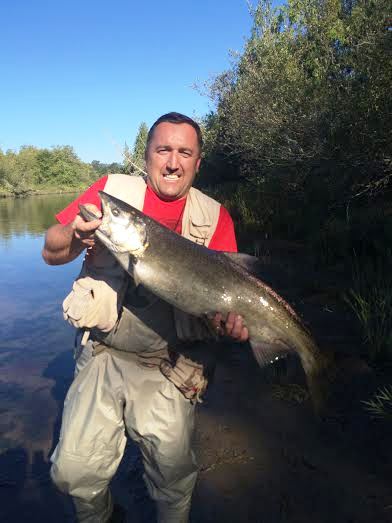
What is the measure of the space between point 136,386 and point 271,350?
3.65 ft

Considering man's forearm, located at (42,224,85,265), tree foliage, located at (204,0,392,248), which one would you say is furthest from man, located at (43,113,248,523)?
tree foliage, located at (204,0,392,248)

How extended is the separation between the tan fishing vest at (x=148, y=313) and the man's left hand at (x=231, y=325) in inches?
5.4

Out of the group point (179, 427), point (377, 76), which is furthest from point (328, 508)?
point (377, 76)

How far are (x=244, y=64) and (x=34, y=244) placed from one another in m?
13.7

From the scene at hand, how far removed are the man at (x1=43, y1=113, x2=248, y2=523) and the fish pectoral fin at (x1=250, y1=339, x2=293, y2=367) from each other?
211 millimetres

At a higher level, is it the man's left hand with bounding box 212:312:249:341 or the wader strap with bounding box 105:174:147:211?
the wader strap with bounding box 105:174:147:211

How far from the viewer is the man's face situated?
10.7ft

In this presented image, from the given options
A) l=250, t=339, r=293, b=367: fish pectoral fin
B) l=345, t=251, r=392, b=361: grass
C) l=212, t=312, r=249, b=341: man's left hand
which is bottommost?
l=345, t=251, r=392, b=361: grass

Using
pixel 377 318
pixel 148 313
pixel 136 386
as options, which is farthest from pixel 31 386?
pixel 377 318

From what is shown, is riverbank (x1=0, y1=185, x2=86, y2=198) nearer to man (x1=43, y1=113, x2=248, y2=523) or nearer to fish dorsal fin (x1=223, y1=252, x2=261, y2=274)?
man (x1=43, y1=113, x2=248, y2=523)

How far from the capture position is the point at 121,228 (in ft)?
9.73

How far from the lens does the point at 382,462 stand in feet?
11.8

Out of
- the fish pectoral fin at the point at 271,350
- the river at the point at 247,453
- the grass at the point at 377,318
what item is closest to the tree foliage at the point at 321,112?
the grass at the point at 377,318

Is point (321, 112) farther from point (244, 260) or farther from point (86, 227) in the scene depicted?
point (86, 227)
